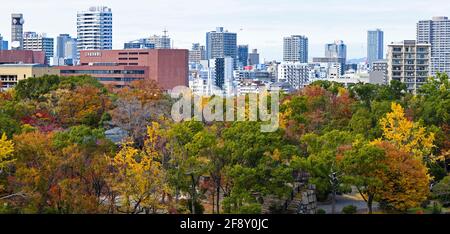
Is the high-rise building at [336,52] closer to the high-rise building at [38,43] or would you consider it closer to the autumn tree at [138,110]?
the high-rise building at [38,43]

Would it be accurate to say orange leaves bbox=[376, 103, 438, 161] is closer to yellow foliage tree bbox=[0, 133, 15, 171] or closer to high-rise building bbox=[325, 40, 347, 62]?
yellow foliage tree bbox=[0, 133, 15, 171]

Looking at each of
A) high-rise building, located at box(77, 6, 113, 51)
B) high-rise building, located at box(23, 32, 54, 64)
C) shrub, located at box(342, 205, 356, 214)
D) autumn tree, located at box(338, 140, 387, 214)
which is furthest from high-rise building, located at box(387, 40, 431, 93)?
autumn tree, located at box(338, 140, 387, 214)

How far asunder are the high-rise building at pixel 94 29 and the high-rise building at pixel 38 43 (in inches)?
191

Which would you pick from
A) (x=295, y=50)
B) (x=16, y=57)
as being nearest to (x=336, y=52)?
(x=295, y=50)

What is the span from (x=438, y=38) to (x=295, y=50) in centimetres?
1478

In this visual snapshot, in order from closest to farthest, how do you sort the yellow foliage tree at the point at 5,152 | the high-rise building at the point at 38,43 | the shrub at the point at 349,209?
the yellow foliage tree at the point at 5,152, the shrub at the point at 349,209, the high-rise building at the point at 38,43

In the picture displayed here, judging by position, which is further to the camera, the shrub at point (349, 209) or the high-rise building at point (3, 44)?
the high-rise building at point (3, 44)

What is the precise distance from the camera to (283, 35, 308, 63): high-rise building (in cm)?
5250

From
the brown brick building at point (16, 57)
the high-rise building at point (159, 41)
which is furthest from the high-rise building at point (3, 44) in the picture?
the high-rise building at point (159, 41)

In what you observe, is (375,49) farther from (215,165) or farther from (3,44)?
(215,165)

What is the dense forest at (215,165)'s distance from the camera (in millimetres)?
7352

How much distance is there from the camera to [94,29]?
3650 cm

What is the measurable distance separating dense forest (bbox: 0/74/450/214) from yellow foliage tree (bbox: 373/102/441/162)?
0.06 feet
